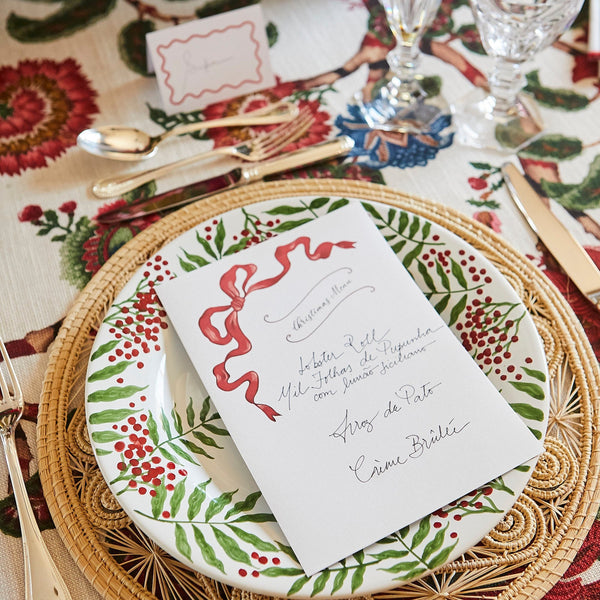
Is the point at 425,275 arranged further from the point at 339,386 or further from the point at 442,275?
the point at 339,386

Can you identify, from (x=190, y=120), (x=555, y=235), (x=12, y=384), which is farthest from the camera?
(x=190, y=120)

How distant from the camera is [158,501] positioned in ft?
1.43

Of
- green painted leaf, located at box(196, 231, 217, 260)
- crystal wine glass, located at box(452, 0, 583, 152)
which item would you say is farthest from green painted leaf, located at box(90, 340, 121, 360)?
crystal wine glass, located at box(452, 0, 583, 152)

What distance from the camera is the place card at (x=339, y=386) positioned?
1.47 feet

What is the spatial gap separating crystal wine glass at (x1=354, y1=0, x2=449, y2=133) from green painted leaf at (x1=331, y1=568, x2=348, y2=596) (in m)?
0.48

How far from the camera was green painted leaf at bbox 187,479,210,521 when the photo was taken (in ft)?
1.44

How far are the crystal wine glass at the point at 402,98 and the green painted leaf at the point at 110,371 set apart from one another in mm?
399

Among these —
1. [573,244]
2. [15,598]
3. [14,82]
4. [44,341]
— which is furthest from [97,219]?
Answer: [573,244]

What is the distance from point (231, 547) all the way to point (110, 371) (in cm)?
16

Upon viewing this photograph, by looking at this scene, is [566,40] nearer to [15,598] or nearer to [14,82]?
[14,82]

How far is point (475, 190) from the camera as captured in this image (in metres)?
0.68

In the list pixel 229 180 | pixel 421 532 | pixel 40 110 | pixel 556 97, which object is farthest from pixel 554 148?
pixel 40 110

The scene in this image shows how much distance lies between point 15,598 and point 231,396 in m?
0.20

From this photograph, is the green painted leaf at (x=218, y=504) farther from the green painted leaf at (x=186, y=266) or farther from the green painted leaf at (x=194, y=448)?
the green painted leaf at (x=186, y=266)
